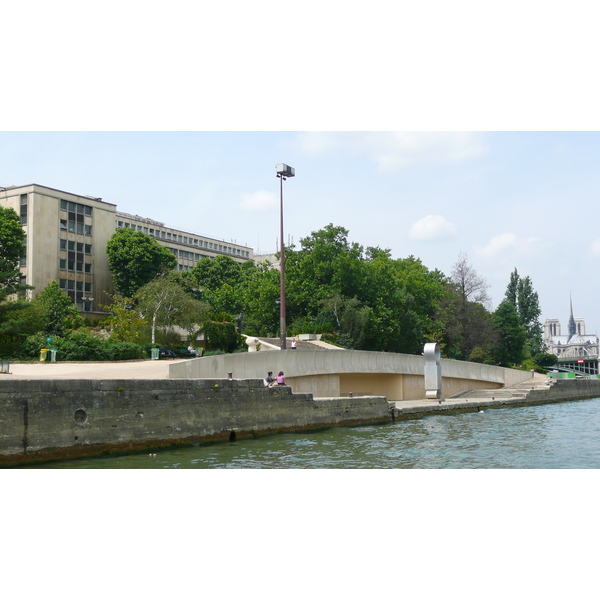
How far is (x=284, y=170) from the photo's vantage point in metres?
33.2

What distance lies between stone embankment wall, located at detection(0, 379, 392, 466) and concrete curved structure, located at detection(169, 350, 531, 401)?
2208mm

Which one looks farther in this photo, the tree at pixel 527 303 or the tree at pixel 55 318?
the tree at pixel 527 303

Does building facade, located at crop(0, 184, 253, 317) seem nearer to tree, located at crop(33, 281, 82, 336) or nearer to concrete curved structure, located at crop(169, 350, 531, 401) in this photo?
tree, located at crop(33, 281, 82, 336)

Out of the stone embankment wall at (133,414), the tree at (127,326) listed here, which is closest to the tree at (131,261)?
the tree at (127,326)

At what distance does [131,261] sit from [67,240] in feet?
20.6

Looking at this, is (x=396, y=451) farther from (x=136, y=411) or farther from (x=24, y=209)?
(x=24, y=209)

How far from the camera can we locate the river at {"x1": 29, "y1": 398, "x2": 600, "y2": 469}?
15.8 meters

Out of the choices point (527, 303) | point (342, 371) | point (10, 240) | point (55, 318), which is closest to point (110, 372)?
point (342, 371)

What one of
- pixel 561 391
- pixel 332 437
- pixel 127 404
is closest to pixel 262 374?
pixel 332 437

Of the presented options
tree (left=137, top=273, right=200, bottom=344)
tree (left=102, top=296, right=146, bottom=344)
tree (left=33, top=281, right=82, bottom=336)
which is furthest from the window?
tree (left=137, top=273, right=200, bottom=344)

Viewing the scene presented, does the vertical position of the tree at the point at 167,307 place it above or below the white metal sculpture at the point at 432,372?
above

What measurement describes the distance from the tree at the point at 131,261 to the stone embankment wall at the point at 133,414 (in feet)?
144

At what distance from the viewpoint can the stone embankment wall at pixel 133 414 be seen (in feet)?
49.2

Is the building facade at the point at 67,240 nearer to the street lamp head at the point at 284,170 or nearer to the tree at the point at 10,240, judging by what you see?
the tree at the point at 10,240
